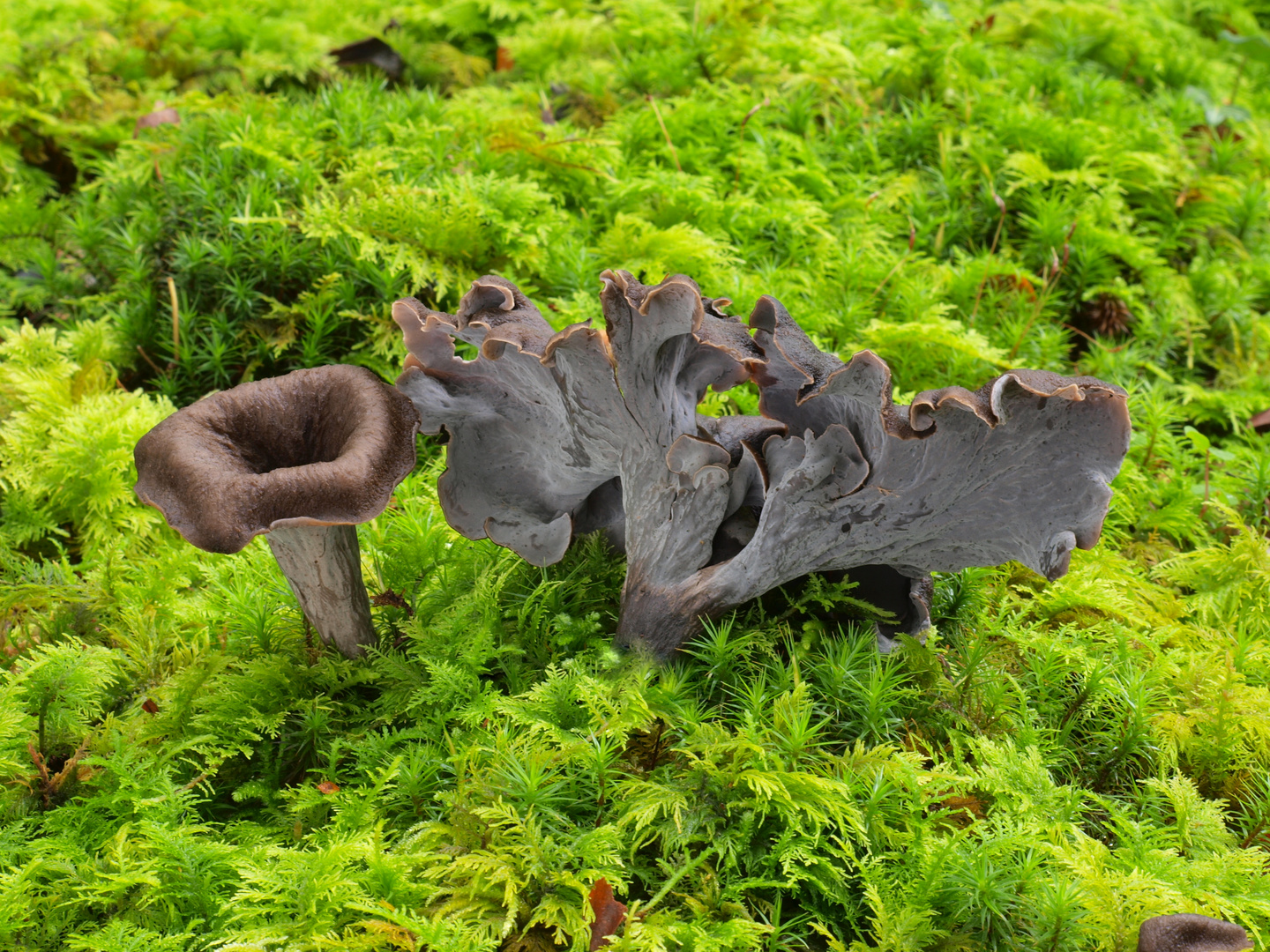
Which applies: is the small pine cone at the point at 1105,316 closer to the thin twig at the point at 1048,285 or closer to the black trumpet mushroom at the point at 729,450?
the thin twig at the point at 1048,285

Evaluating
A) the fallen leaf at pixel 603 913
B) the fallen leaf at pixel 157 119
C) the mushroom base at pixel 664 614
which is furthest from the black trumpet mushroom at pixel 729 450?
the fallen leaf at pixel 157 119

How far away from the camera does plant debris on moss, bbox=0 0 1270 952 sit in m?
2.22

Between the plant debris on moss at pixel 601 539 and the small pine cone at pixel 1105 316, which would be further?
the small pine cone at pixel 1105 316

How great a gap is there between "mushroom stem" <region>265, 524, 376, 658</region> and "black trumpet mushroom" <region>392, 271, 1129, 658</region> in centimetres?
35

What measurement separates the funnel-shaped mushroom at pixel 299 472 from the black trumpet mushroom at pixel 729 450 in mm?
222

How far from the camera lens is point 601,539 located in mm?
3016

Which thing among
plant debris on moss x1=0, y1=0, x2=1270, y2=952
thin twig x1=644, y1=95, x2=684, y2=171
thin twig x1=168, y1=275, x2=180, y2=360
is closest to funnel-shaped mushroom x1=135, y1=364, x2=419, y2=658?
plant debris on moss x1=0, y1=0, x2=1270, y2=952

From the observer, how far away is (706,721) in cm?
257

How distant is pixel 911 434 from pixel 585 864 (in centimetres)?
128

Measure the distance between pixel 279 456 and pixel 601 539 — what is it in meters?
1.03

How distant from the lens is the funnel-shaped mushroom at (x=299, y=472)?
6.91 ft

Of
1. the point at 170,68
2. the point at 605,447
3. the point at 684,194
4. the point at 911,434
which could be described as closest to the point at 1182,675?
the point at 911,434

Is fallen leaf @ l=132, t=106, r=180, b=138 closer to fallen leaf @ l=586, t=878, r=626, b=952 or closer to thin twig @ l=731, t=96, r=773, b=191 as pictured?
thin twig @ l=731, t=96, r=773, b=191

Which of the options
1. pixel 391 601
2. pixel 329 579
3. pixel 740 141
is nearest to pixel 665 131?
pixel 740 141
